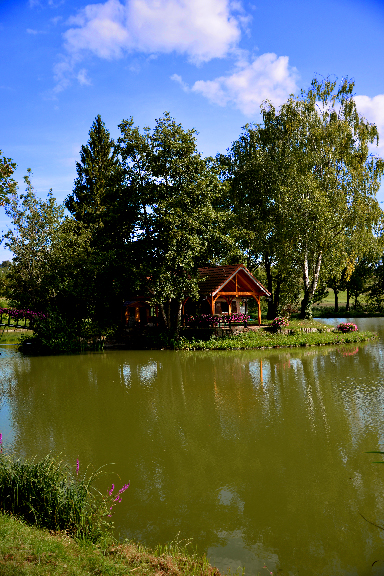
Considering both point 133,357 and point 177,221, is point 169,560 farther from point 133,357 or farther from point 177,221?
point 177,221

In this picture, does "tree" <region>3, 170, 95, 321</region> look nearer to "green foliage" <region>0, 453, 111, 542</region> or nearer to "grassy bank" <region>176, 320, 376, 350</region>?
"grassy bank" <region>176, 320, 376, 350</region>

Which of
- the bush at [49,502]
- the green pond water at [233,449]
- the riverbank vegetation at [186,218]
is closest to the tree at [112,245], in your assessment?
the riverbank vegetation at [186,218]

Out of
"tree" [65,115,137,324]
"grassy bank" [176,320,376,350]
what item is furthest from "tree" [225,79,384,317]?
"tree" [65,115,137,324]

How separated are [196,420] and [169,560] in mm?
6095

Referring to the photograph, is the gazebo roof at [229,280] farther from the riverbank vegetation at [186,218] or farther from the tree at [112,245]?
the tree at [112,245]

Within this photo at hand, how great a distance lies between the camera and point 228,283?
29.7 metres

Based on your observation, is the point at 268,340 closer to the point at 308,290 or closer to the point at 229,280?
the point at 229,280

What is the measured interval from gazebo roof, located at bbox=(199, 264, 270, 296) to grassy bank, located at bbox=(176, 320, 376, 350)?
9.57ft

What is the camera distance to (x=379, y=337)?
30906 millimetres

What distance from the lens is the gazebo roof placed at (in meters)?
27.3

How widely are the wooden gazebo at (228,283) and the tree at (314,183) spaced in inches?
146

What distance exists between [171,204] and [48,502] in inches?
766

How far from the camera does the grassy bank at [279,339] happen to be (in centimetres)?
2497

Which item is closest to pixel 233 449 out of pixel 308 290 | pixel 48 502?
pixel 48 502
